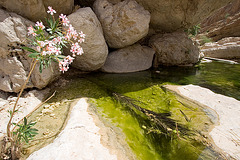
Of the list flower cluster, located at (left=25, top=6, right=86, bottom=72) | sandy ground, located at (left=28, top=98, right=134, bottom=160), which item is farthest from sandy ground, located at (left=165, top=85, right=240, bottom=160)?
flower cluster, located at (left=25, top=6, right=86, bottom=72)

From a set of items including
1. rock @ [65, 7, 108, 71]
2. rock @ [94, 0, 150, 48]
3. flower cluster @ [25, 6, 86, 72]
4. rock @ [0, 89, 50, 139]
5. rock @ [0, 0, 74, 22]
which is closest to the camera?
flower cluster @ [25, 6, 86, 72]

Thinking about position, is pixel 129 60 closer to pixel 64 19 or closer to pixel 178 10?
pixel 178 10

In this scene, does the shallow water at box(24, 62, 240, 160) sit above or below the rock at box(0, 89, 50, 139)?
below

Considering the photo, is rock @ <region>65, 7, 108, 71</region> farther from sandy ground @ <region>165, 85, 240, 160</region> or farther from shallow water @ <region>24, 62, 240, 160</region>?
sandy ground @ <region>165, 85, 240, 160</region>

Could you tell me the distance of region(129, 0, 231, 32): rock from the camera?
19.1 ft

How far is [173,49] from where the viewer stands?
24.7ft

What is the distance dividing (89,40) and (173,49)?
5.43 metres

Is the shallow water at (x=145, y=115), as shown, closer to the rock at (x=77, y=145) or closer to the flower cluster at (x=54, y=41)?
the rock at (x=77, y=145)

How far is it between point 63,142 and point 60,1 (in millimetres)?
4154

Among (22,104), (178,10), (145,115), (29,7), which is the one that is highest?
(29,7)

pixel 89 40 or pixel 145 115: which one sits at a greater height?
pixel 89 40

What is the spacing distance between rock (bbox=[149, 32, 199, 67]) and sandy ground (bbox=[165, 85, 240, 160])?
396 cm

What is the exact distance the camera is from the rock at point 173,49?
7.43 metres

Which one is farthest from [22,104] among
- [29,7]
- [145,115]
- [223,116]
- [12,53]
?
[223,116]
